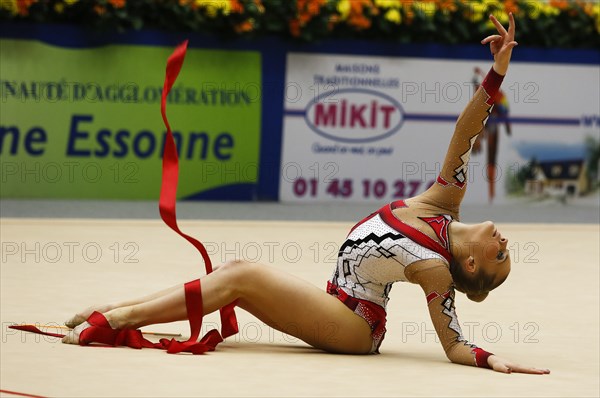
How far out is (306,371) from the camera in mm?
4254

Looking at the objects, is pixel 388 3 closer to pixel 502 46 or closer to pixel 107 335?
pixel 502 46

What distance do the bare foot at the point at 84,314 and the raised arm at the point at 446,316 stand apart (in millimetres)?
1191

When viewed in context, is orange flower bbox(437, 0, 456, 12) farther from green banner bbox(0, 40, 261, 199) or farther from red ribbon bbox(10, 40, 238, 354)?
red ribbon bbox(10, 40, 238, 354)

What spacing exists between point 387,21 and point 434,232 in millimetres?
6866

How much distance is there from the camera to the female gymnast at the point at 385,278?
14.3 ft

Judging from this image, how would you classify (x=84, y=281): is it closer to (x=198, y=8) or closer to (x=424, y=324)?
(x=424, y=324)

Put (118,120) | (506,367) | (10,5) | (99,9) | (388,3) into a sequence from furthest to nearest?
1. (388,3)
2. (118,120)
3. (99,9)
4. (10,5)
5. (506,367)

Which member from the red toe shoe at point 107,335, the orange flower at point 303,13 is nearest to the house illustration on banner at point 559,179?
the orange flower at point 303,13

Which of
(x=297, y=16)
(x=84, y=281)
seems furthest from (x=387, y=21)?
(x=84, y=281)

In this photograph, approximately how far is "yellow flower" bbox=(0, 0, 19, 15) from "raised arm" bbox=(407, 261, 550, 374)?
671 cm

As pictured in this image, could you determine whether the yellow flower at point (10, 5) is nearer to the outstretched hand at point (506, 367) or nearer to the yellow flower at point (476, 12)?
the yellow flower at point (476, 12)

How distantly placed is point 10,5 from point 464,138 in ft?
21.6

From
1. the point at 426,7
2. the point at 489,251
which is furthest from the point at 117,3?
the point at 489,251

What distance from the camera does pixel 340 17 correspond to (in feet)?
36.1
